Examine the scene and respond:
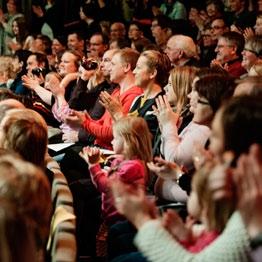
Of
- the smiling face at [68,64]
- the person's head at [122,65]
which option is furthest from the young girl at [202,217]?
the smiling face at [68,64]

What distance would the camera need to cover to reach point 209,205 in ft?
6.55

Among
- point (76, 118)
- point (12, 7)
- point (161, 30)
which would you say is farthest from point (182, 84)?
point (12, 7)

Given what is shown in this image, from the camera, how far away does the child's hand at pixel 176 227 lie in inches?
82.0

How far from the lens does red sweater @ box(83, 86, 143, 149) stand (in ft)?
15.0

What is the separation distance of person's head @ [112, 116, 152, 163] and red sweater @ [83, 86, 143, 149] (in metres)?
1.12

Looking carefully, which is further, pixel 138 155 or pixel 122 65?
pixel 122 65

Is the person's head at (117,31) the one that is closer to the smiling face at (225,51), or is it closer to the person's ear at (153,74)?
the smiling face at (225,51)

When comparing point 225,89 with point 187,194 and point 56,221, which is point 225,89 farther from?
point 56,221

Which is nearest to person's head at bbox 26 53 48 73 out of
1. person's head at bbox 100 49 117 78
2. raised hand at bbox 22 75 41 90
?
raised hand at bbox 22 75 41 90

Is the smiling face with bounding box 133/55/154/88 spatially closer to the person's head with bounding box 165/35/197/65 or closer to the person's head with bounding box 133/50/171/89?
the person's head with bounding box 133/50/171/89

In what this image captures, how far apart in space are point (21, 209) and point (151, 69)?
3.00 metres

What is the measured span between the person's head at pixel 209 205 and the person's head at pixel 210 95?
1.15 metres

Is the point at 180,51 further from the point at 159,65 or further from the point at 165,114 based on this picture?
the point at 165,114

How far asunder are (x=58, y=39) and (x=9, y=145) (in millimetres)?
5652
